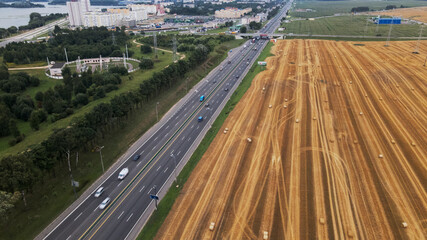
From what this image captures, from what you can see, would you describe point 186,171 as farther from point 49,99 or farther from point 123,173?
point 49,99

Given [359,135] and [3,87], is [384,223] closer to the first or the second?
[359,135]

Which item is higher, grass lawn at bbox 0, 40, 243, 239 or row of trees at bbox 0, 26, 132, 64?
row of trees at bbox 0, 26, 132, 64

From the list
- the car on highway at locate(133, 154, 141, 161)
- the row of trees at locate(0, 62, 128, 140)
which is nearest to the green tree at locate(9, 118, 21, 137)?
the row of trees at locate(0, 62, 128, 140)

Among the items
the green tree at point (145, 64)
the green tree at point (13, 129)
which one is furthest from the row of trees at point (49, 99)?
the green tree at point (145, 64)

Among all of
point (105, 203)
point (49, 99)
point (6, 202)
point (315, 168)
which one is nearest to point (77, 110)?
point (49, 99)

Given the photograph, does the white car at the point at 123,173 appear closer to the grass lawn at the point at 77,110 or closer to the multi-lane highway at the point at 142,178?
the multi-lane highway at the point at 142,178

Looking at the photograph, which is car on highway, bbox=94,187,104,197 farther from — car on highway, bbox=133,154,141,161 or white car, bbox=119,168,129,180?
car on highway, bbox=133,154,141,161
